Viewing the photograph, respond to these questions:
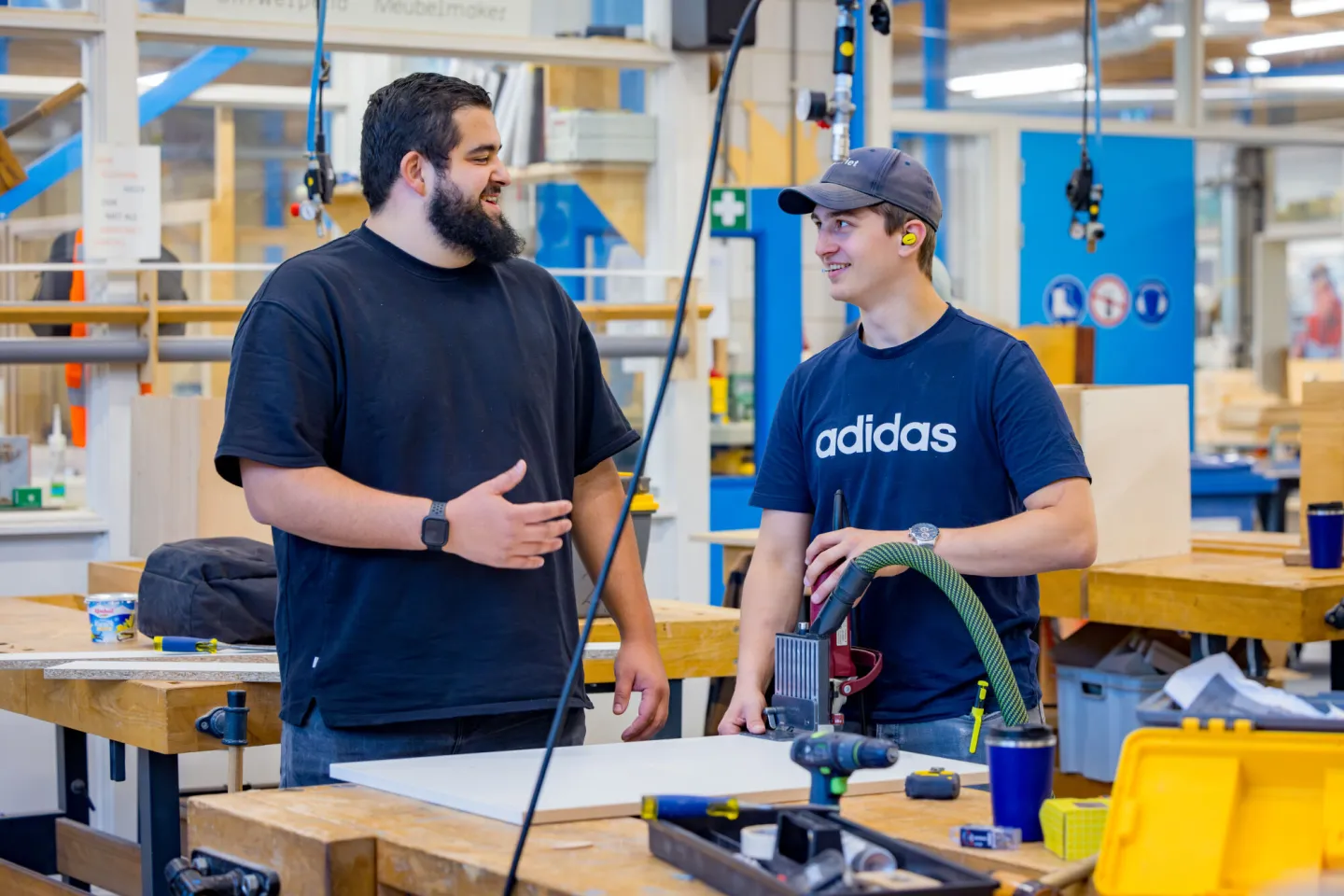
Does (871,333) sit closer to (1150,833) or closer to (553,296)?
(553,296)

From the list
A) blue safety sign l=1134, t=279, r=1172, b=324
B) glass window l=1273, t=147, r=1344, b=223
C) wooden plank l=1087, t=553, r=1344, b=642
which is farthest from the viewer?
glass window l=1273, t=147, r=1344, b=223

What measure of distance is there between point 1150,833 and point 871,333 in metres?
1.11

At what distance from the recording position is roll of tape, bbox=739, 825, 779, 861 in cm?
146

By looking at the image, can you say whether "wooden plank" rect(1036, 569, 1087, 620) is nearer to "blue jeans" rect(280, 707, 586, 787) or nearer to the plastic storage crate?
the plastic storage crate

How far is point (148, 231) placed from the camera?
522 centimetres

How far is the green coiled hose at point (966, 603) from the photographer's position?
6.37 ft

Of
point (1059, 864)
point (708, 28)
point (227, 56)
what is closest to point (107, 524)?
point (227, 56)

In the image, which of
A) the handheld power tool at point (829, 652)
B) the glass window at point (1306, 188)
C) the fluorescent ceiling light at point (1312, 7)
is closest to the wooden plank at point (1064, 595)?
the handheld power tool at point (829, 652)

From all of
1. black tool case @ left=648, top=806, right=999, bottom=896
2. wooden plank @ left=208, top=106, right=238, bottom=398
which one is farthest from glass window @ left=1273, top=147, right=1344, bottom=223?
black tool case @ left=648, top=806, right=999, bottom=896

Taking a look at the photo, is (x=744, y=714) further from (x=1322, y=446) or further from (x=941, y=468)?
(x=1322, y=446)

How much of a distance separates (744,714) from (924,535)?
0.36 metres

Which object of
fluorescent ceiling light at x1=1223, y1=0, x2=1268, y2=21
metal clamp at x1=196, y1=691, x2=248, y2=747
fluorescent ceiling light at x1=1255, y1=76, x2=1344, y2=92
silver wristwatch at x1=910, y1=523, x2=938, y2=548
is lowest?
metal clamp at x1=196, y1=691, x2=248, y2=747

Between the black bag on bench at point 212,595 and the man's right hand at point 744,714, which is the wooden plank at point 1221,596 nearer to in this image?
the man's right hand at point 744,714

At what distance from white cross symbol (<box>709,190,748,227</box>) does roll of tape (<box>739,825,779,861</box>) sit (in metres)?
4.96
